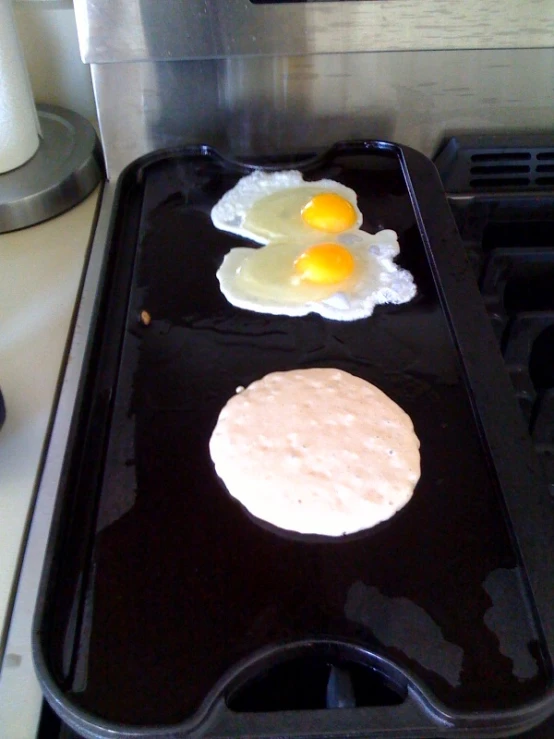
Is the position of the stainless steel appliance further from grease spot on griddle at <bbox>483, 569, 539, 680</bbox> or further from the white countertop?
grease spot on griddle at <bbox>483, 569, 539, 680</bbox>

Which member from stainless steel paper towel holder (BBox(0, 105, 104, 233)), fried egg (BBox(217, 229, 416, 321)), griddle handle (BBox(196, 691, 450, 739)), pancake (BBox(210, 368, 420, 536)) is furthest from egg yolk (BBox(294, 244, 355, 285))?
griddle handle (BBox(196, 691, 450, 739))

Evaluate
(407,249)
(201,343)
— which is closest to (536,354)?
(407,249)

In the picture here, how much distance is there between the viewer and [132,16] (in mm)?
896

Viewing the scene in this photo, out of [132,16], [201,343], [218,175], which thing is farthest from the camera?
[218,175]

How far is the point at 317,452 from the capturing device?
673 mm

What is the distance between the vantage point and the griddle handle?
1.58ft

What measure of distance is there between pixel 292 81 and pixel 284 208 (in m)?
0.21

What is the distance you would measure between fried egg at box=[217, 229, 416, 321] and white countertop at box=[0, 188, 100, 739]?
0.22 m

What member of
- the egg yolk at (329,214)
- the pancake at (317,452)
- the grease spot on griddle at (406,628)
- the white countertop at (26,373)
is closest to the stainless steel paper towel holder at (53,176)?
the white countertop at (26,373)

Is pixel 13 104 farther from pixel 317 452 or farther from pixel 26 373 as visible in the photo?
pixel 317 452

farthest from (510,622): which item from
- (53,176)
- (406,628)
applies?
(53,176)

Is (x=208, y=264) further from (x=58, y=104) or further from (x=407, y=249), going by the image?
(x=58, y=104)

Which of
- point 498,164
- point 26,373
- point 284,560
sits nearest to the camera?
point 284,560

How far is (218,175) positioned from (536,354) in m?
0.53
